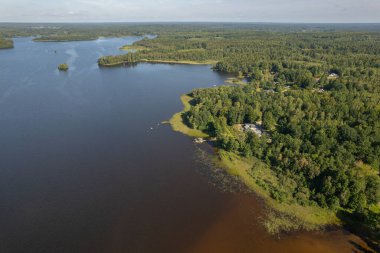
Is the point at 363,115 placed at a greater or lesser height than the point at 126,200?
greater

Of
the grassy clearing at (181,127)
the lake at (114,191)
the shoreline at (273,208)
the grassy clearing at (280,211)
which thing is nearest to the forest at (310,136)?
the grassy clearing at (280,211)

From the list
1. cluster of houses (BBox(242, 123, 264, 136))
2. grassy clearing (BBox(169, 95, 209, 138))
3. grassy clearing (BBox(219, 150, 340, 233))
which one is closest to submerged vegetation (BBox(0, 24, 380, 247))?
grassy clearing (BBox(219, 150, 340, 233))

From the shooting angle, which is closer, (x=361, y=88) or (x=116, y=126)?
(x=116, y=126)

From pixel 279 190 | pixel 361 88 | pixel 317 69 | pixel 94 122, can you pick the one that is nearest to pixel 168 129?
pixel 94 122

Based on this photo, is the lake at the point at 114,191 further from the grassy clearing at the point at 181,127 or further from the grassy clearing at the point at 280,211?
the grassy clearing at the point at 181,127

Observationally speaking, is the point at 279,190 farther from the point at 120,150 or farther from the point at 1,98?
the point at 1,98

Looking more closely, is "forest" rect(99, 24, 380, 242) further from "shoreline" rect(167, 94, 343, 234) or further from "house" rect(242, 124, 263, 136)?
"house" rect(242, 124, 263, 136)

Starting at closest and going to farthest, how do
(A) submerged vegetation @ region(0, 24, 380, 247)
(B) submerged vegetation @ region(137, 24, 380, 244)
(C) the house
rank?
(A) submerged vegetation @ region(0, 24, 380, 247) → (B) submerged vegetation @ region(137, 24, 380, 244) → (C) the house
